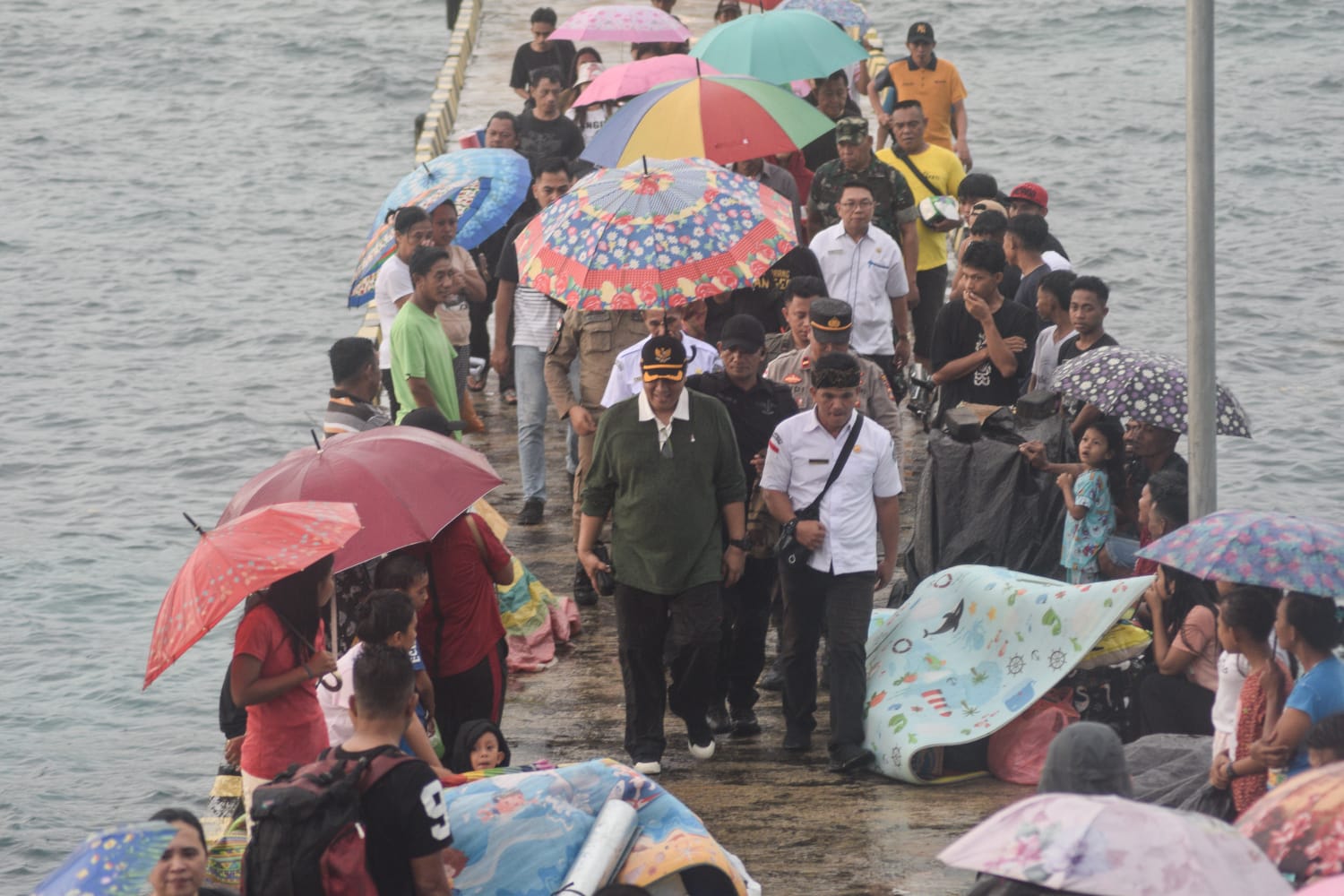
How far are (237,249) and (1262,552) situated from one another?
27617 millimetres

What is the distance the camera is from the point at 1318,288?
2784cm

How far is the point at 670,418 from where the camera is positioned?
8711mm

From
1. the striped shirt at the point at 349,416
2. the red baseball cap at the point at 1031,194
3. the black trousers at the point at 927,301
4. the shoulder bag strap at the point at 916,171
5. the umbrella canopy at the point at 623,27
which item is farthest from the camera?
the umbrella canopy at the point at 623,27

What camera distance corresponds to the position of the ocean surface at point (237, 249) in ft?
59.5

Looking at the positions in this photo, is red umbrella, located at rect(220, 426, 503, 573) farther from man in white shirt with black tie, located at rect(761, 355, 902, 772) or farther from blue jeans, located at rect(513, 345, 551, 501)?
blue jeans, located at rect(513, 345, 551, 501)

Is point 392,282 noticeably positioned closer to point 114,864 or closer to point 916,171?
point 916,171

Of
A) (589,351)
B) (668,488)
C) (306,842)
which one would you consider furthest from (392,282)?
(306,842)

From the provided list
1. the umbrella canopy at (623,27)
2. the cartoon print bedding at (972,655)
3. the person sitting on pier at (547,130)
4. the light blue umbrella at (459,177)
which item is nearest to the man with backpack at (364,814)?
the cartoon print bedding at (972,655)

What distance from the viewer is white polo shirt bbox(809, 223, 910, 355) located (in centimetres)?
1179

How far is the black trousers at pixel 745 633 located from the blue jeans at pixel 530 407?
2.91 meters

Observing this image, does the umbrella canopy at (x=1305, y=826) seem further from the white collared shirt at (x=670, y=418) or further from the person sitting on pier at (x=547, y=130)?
the person sitting on pier at (x=547, y=130)

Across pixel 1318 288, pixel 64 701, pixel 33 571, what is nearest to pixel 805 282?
pixel 64 701

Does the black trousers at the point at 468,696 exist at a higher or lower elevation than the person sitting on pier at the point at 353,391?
lower

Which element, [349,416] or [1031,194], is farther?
[1031,194]
